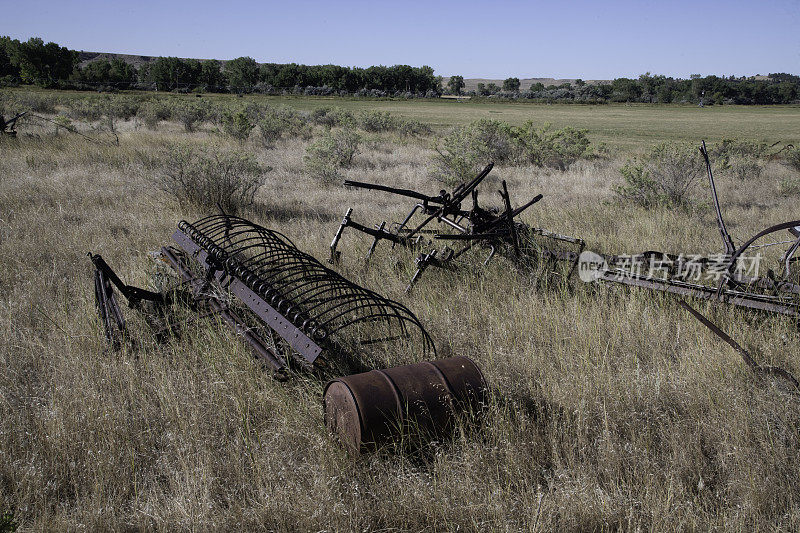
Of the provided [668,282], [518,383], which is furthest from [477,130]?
[518,383]

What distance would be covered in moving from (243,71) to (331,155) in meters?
98.6

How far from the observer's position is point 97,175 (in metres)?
9.52

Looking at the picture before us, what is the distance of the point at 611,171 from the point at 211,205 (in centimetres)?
1000

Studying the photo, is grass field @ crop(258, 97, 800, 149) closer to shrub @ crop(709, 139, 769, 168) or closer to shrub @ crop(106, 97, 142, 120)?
shrub @ crop(709, 139, 769, 168)

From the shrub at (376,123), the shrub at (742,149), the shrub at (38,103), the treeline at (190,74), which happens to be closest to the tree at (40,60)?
the treeline at (190,74)

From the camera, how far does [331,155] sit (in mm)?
12109

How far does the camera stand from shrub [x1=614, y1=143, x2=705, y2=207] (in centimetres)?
852

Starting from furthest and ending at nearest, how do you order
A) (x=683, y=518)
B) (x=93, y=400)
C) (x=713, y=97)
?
(x=713, y=97)
(x=93, y=400)
(x=683, y=518)

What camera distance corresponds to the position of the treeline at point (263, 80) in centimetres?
7069

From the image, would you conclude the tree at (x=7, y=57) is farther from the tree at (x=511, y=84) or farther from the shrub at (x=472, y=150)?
the tree at (x=511, y=84)

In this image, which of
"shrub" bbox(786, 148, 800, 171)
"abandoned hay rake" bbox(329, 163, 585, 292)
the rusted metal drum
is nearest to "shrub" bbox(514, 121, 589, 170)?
"shrub" bbox(786, 148, 800, 171)

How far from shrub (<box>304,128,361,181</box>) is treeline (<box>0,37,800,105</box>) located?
185ft

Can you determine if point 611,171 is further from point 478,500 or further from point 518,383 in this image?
point 478,500

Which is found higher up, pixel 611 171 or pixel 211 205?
pixel 611 171
